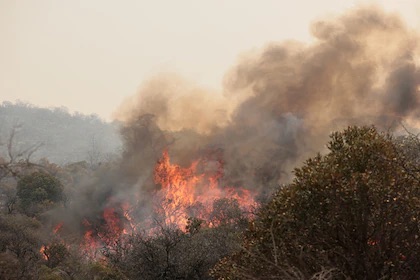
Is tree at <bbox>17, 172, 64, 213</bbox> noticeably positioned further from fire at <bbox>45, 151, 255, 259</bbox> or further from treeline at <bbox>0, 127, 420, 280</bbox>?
treeline at <bbox>0, 127, 420, 280</bbox>

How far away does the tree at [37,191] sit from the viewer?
2559 inches

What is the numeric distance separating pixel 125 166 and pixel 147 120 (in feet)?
27.7

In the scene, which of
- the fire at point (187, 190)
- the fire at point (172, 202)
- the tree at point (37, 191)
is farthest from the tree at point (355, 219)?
the tree at point (37, 191)

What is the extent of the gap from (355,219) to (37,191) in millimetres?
63243

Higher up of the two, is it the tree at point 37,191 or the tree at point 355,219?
the tree at point 37,191

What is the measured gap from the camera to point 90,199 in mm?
64688

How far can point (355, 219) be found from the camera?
1212cm

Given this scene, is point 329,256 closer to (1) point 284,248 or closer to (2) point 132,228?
(1) point 284,248

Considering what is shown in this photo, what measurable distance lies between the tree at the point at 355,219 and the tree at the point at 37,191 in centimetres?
5921

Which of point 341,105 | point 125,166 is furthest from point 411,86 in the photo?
point 125,166

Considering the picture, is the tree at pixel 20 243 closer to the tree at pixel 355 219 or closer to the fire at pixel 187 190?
the fire at pixel 187 190

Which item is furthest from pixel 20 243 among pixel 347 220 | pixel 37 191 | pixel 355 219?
pixel 355 219

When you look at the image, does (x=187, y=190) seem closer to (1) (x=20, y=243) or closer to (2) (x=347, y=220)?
(1) (x=20, y=243)

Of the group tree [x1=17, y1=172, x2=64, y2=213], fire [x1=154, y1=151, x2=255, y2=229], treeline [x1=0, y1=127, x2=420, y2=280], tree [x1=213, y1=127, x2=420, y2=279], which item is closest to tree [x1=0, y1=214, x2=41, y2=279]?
tree [x1=17, y1=172, x2=64, y2=213]
